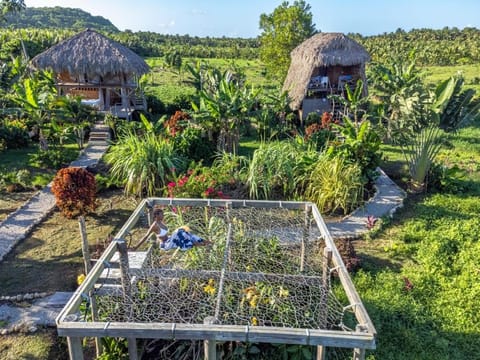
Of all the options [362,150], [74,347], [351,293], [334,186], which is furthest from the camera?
[362,150]

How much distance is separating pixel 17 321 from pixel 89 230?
2955 millimetres

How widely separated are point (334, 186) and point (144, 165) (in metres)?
4.51

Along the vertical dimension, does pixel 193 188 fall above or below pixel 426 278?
above

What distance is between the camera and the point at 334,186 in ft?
28.8

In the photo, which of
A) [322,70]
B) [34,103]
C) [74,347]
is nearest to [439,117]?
[74,347]

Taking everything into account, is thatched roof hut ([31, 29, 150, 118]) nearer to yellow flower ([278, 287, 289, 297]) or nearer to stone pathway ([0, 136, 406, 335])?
stone pathway ([0, 136, 406, 335])

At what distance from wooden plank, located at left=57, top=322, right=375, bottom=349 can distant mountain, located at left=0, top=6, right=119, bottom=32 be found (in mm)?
74096

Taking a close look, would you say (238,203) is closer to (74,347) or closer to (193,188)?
(74,347)

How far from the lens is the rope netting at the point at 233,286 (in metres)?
3.99

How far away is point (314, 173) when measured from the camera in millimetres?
9164

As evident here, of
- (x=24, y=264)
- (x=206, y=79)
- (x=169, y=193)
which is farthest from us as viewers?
(x=206, y=79)

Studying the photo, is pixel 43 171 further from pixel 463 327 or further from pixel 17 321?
pixel 463 327

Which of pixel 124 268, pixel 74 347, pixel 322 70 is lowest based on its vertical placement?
pixel 74 347

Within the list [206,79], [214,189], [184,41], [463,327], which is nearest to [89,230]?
[214,189]
